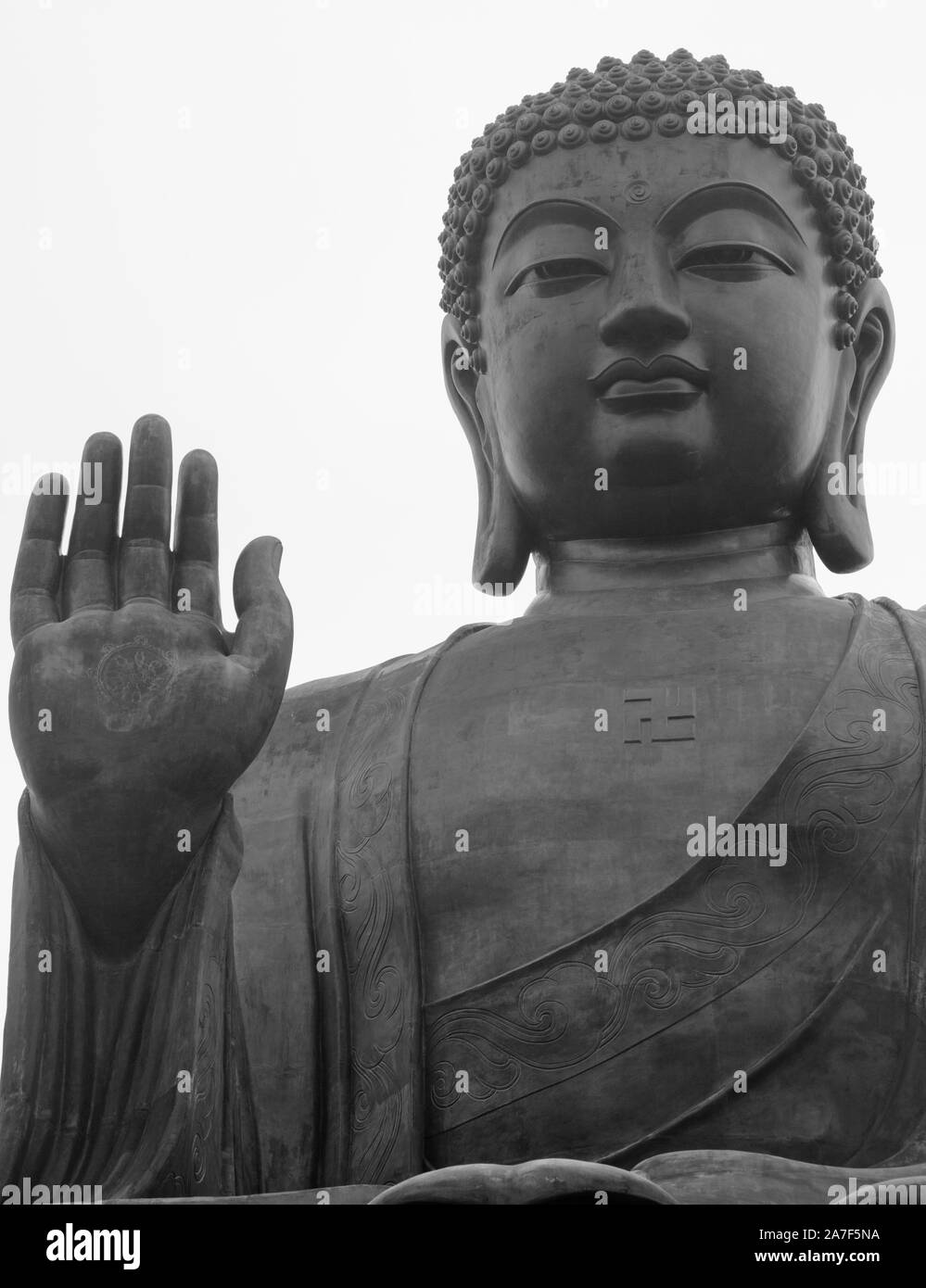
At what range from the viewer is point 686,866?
9773mm

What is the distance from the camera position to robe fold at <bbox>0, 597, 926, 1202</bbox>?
9.14 meters

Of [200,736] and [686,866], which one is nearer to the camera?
[200,736]

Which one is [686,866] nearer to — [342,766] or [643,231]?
[342,766]

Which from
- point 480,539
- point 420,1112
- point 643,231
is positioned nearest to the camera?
point 420,1112

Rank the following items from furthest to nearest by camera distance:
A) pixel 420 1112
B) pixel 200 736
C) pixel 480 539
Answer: pixel 480 539
pixel 420 1112
pixel 200 736

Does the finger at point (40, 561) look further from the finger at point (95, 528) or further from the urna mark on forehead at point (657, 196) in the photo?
the urna mark on forehead at point (657, 196)

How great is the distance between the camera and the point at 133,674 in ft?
29.8

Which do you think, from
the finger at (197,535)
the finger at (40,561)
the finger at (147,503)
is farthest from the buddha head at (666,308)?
the finger at (40,561)

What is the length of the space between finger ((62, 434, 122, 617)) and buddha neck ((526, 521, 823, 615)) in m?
1.87

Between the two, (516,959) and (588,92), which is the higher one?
(588,92)

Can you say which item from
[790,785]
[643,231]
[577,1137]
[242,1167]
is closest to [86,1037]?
[242,1167]

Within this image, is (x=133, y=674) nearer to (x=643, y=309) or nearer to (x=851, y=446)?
(x=643, y=309)

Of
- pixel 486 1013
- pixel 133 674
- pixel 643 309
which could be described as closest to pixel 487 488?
pixel 643 309

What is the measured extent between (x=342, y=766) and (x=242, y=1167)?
1.48 meters
